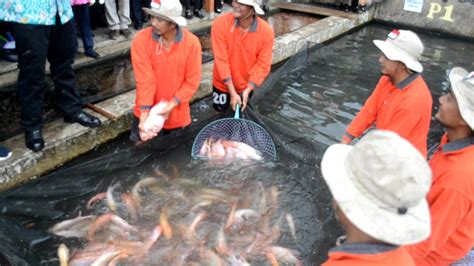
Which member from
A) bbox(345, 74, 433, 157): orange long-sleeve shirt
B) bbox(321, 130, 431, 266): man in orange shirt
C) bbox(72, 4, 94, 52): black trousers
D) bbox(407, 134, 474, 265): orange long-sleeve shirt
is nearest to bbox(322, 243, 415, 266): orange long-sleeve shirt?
bbox(321, 130, 431, 266): man in orange shirt

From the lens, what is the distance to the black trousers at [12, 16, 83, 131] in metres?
4.00

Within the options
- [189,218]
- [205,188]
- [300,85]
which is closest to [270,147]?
[205,188]

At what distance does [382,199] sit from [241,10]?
3315 millimetres

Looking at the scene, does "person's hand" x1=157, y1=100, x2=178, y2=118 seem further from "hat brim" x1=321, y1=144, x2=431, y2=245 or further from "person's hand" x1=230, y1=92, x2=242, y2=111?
"hat brim" x1=321, y1=144, x2=431, y2=245

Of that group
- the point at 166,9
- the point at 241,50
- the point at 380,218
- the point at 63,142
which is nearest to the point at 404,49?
the point at 241,50

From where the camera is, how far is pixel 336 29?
10297 millimetres

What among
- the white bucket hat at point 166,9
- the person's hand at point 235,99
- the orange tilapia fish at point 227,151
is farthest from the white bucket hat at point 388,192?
the person's hand at point 235,99

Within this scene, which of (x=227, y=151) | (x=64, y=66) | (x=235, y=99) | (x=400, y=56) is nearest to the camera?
(x=400, y=56)

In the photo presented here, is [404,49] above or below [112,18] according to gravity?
above

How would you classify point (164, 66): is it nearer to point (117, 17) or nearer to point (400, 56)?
point (400, 56)

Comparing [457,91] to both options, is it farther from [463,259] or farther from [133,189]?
[133,189]

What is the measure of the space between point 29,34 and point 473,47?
36.6 ft

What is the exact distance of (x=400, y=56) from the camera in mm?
3371

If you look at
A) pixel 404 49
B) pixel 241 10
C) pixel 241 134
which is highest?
pixel 241 10
